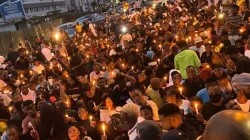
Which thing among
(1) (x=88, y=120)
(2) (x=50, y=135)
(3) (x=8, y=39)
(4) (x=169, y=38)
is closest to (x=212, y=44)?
(4) (x=169, y=38)

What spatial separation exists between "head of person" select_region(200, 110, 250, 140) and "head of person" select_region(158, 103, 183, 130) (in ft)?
7.22

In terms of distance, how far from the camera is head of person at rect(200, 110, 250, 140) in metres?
1.53

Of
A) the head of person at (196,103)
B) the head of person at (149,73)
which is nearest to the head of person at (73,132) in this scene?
the head of person at (196,103)

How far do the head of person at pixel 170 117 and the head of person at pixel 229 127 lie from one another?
2.20m

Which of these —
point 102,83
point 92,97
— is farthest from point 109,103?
point 102,83

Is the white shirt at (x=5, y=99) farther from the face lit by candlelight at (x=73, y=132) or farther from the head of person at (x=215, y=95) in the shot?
the head of person at (x=215, y=95)

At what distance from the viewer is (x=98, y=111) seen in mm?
7355

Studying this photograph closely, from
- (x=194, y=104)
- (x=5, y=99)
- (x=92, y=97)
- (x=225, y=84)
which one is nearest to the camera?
(x=194, y=104)

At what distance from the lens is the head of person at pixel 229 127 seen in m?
1.53

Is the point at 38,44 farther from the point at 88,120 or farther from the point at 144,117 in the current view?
the point at 144,117

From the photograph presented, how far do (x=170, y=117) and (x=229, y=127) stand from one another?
91.2 inches

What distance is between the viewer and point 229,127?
5.07 feet

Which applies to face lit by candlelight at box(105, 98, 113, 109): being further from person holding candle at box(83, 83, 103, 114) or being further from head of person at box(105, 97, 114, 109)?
person holding candle at box(83, 83, 103, 114)

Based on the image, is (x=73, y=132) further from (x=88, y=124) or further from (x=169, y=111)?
(x=169, y=111)
